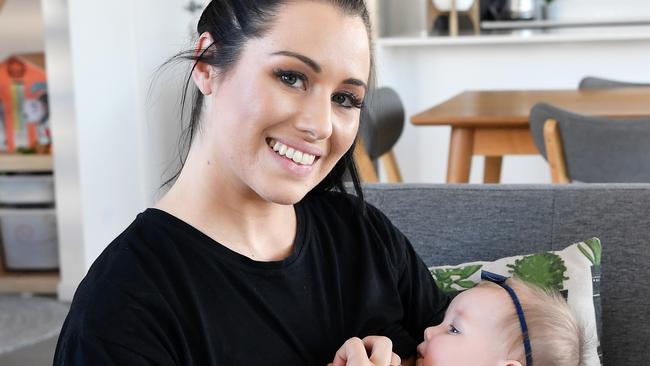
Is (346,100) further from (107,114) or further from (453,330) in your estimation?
(107,114)

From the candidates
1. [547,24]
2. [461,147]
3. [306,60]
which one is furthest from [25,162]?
[306,60]

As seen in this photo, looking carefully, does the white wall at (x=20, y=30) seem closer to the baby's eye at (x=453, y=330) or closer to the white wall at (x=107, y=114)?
the white wall at (x=107, y=114)

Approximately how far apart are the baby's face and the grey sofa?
1.05ft

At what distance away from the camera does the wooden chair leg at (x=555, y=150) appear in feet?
9.51

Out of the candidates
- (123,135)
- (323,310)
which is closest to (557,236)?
(323,310)

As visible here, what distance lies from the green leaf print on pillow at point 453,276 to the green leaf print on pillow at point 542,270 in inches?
2.5

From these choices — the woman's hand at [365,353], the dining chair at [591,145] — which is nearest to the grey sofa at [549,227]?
the woman's hand at [365,353]

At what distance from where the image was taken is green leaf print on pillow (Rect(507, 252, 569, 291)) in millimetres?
1669

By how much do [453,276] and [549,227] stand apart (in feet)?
0.67

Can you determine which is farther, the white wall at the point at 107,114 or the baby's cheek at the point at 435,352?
the white wall at the point at 107,114

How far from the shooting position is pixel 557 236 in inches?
70.6

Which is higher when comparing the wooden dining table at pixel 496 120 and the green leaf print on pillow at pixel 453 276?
the wooden dining table at pixel 496 120

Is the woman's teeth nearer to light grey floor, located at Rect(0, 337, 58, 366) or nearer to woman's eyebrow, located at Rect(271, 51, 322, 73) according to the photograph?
woman's eyebrow, located at Rect(271, 51, 322, 73)

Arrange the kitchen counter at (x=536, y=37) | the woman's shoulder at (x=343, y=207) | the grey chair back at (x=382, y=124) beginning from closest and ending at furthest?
the woman's shoulder at (x=343, y=207) → the grey chair back at (x=382, y=124) → the kitchen counter at (x=536, y=37)
